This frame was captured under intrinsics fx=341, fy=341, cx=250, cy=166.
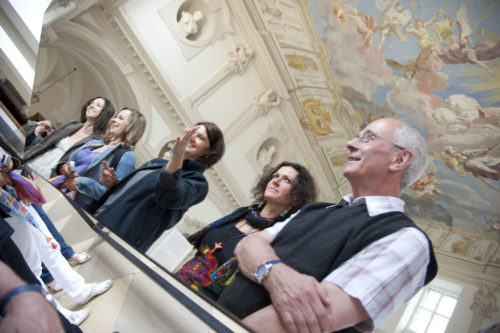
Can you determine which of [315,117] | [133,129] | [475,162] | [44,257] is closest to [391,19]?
[315,117]

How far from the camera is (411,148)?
42.8 inches

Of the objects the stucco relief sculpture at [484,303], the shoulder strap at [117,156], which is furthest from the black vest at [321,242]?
the shoulder strap at [117,156]

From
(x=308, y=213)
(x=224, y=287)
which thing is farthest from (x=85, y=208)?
(x=308, y=213)

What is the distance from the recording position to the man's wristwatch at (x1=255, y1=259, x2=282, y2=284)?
3.14ft

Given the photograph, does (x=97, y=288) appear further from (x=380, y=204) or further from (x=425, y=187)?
(x=425, y=187)

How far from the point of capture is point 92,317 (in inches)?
54.2

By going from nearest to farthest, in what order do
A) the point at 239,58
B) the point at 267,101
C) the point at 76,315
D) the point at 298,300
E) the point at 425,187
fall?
the point at 298,300 → the point at 425,187 → the point at 76,315 → the point at 267,101 → the point at 239,58

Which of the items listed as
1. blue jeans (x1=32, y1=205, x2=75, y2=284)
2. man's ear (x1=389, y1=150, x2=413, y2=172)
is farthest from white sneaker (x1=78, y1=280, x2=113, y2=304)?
man's ear (x1=389, y1=150, x2=413, y2=172)

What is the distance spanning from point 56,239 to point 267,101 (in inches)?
55.3

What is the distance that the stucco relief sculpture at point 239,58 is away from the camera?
6.79 ft

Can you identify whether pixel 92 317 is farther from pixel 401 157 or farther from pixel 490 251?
pixel 490 251

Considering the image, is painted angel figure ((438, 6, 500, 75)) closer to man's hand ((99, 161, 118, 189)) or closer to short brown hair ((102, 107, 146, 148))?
short brown hair ((102, 107, 146, 148))

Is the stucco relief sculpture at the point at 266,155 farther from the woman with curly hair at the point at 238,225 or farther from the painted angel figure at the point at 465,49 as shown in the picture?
the painted angel figure at the point at 465,49

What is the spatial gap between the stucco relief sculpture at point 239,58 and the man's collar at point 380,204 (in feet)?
4.29
